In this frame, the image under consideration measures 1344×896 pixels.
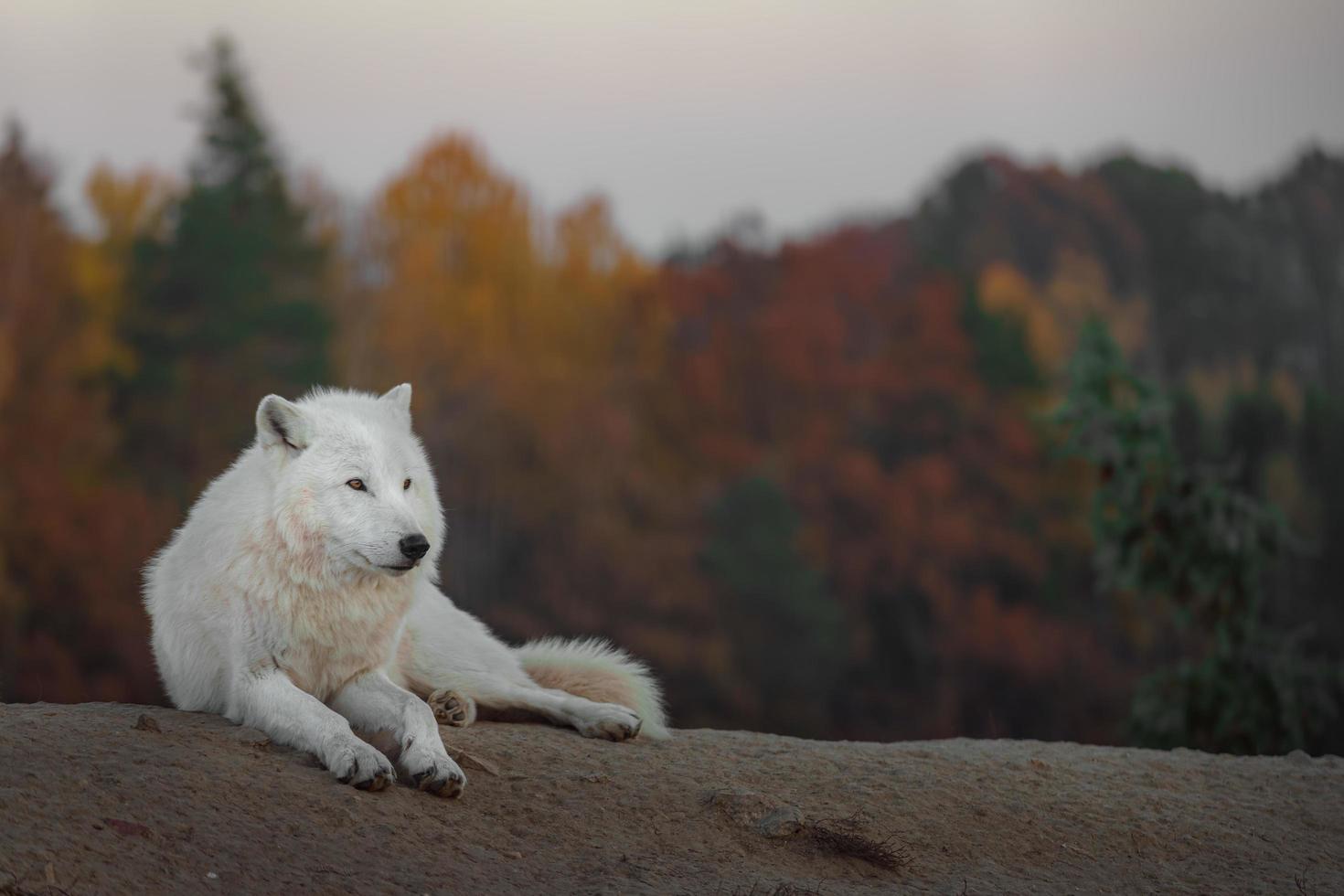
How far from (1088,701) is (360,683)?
31244 mm

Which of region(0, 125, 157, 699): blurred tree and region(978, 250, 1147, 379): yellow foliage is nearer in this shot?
region(0, 125, 157, 699): blurred tree

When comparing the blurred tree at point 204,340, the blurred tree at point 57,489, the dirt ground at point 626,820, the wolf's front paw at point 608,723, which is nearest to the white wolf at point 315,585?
the dirt ground at point 626,820

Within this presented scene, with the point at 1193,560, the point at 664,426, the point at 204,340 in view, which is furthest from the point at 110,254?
the point at 1193,560

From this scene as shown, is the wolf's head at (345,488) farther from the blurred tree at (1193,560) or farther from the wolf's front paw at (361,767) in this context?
the blurred tree at (1193,560)

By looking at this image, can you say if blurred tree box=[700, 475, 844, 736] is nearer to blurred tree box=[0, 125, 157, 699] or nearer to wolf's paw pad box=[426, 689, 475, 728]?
blurred tree box=[0, 125, 157, 699]

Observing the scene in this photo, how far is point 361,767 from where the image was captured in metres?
4.86

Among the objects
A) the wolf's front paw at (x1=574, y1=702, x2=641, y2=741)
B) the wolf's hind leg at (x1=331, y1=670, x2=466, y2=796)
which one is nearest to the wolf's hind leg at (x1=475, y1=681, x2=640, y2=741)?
the wolf's front paw at (x1=574, y1=702, x2=641, y2=741)

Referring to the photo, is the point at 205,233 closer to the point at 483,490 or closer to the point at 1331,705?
the point at 483,490

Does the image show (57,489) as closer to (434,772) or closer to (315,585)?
(315,585)

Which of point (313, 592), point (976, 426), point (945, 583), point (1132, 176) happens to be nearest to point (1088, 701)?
point (945, 583)

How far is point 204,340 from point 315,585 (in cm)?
2888

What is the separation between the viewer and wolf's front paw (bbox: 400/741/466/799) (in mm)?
4988

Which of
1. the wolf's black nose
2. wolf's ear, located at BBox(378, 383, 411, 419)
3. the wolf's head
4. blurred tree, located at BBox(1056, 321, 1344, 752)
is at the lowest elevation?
the wolf's black nose

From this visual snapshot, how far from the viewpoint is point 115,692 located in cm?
2683
